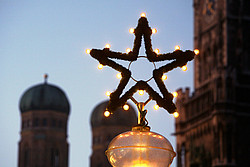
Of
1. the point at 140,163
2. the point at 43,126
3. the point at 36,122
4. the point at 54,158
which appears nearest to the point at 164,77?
the point at 140,163

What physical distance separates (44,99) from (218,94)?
154ft

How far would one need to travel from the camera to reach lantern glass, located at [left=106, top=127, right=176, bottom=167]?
10141 mm

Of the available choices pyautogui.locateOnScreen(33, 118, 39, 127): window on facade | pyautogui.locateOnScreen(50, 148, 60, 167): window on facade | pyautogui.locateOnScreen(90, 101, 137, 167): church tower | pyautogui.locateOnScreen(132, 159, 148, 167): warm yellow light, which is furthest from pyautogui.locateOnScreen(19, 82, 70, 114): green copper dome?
pyautogui.locateOnScreen(132, 159, 148, 167): warm yellow light

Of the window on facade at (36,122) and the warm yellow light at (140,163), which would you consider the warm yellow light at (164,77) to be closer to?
the warm yellow light at (140,163)

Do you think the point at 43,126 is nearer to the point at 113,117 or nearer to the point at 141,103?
the point at 113,117

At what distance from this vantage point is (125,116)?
10875 centimetres

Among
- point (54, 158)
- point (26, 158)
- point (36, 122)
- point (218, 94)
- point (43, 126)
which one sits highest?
point (36, 122)

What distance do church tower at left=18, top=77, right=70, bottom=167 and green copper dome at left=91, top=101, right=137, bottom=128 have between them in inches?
201

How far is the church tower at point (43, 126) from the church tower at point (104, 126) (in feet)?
17.6

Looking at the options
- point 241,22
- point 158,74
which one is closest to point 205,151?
point 241,22

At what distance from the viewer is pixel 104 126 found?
110312mm

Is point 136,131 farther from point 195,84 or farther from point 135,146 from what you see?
point 195,84

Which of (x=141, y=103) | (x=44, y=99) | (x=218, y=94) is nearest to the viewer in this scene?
(x=141, y=103)

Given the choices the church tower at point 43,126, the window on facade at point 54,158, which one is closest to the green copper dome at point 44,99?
the church tower at point 43,126
